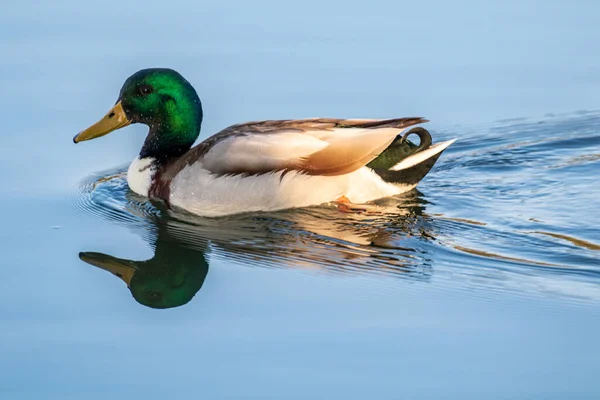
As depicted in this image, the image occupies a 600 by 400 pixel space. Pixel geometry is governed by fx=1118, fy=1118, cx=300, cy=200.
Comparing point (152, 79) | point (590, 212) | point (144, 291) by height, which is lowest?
point (144, 291)

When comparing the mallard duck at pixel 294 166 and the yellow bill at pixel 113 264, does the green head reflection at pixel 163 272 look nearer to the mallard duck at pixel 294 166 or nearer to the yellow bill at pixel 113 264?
the yellow bill at pixel 113 264

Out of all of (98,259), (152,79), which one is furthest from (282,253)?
(152,79)

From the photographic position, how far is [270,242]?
7.46 meters

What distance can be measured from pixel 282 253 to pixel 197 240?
27.7 inches

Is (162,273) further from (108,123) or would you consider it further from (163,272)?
(108,123)

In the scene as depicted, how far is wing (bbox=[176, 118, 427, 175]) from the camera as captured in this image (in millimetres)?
8109

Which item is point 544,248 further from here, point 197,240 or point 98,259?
point 98,259

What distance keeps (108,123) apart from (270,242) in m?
2.05

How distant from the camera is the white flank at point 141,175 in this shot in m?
8.62

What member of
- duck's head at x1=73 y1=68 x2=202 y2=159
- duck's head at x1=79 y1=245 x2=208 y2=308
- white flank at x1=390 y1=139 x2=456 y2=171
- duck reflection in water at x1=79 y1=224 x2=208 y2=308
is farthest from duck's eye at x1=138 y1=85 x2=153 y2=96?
white flank at x1=390 y1=139 x2=456 y2=171

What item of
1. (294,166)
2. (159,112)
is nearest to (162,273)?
(294,166)

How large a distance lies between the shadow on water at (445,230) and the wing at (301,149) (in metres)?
0.35

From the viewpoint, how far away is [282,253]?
23.5 feet

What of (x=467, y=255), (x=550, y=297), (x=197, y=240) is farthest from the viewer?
(x=197, y=240)
